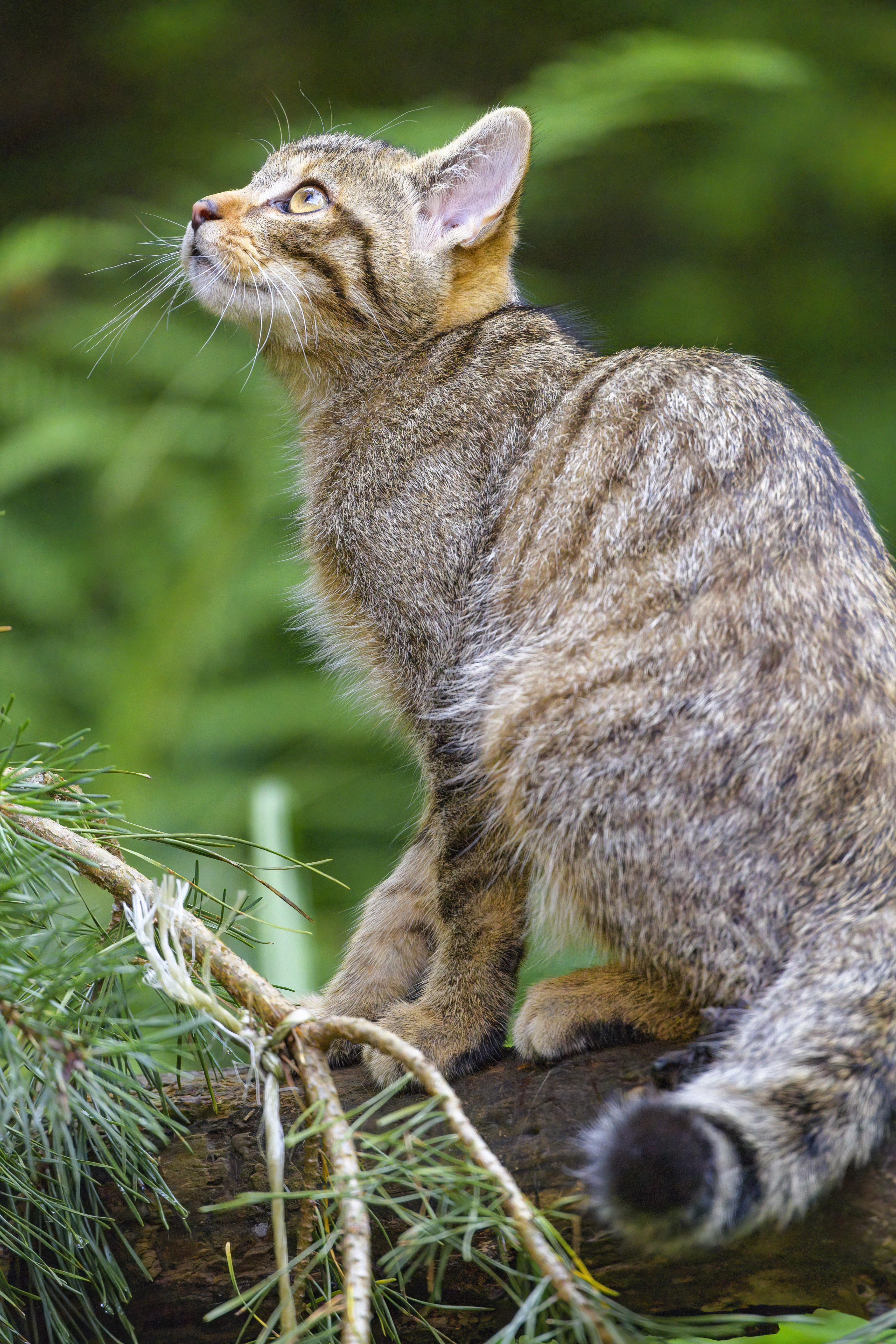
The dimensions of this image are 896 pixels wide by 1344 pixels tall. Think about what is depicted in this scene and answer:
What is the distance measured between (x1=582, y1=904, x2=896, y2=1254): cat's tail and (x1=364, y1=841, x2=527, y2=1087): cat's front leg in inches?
17.9

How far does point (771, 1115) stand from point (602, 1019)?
0.45 metres

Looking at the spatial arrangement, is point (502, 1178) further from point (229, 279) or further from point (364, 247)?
point (364, 247)

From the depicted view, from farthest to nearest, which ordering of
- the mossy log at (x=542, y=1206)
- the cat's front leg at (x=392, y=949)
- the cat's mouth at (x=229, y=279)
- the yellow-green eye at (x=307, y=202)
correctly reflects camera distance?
the yellow-green eye at (x=307, y=202), the cat's mouth at (x=229, y=279), the cat's front leg at (x=392, y=949), the mossy log at (x=542, y=1206)

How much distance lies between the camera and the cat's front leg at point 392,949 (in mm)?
2229

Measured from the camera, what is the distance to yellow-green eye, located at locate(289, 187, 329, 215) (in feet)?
8.45

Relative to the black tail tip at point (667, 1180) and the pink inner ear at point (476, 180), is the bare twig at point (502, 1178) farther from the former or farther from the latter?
the pink inner ear at point (476, 180)

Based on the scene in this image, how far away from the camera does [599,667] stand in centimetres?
182

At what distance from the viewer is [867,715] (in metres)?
1.68

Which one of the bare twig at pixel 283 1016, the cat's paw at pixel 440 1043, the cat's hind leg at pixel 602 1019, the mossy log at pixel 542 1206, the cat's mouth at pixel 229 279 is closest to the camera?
the bare twig at pixel 283 1016

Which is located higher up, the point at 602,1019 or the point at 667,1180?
the point at 602,1019

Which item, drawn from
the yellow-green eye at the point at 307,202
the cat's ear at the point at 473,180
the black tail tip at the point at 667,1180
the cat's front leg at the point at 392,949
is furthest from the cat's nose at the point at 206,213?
the black tail tip at the point at 667,1180

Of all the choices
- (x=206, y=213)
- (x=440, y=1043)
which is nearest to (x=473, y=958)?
(x=440, y=1043)

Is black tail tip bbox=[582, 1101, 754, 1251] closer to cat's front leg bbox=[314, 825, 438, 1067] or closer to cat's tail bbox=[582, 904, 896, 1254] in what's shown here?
cat's tail bbox=[582, 904, 896, 1254]

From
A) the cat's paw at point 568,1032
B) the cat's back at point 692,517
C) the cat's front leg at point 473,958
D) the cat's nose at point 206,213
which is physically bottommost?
A: the cat's paw at point 568,1032
